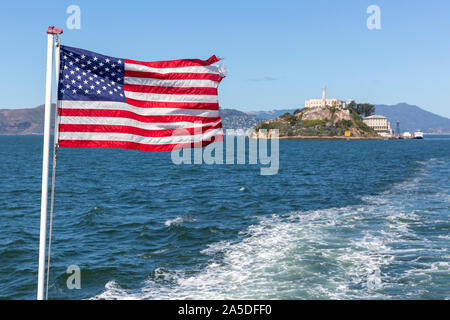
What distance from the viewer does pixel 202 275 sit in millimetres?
18984

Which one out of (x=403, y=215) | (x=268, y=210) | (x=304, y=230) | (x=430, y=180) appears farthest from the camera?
(x=430, y=180)

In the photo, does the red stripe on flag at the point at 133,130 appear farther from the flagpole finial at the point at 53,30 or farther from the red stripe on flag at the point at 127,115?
the flagpole finial at the point at 53,30

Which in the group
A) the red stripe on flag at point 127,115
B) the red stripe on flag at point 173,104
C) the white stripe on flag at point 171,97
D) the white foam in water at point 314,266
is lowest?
the white foam in water at point 314,266

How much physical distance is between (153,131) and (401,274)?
1372 cm

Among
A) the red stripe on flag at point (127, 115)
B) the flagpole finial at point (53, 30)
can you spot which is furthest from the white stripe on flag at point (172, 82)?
the flagpole finial at point (53, 30)

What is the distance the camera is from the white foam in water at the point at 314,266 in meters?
16.7

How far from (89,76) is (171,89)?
2371 millimetres

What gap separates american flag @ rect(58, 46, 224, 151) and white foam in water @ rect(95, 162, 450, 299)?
7.97 m

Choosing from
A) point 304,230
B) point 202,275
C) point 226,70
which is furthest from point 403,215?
point 226,70

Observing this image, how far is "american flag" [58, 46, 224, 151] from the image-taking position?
33.8 feet

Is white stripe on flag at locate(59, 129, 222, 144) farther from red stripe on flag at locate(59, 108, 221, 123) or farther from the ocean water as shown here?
the ocean water

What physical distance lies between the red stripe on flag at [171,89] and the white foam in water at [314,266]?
8890 mm

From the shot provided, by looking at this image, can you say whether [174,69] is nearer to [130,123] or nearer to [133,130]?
[130,123]
